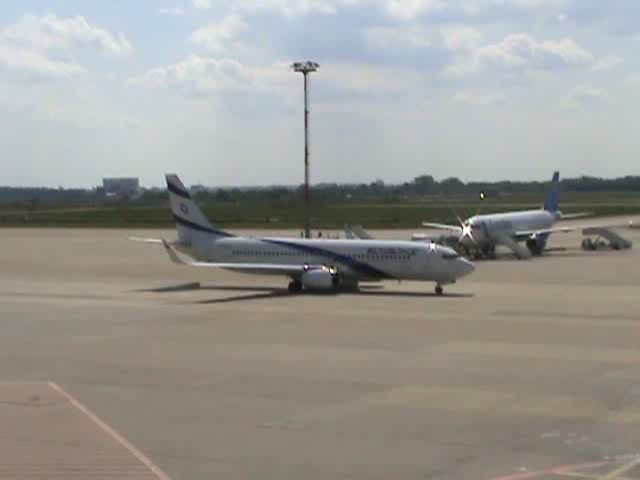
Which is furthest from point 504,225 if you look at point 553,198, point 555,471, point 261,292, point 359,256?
point 555,471

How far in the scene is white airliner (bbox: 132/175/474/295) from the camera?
59.0 metres

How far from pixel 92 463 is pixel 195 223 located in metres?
45.0

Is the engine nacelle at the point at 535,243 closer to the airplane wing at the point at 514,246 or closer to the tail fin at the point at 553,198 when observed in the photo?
the airplane wing at the point at 514,246

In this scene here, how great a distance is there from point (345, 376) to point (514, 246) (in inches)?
2372

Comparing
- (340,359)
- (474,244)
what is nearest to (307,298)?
(340,359)

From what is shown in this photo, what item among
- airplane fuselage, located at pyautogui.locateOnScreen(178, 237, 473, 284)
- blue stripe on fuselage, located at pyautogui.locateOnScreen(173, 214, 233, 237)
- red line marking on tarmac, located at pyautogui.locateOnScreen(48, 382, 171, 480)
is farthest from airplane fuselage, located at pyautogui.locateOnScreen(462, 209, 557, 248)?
red line marking on tarmac, located at pyautogui.locateOnScreen(48, 382, 171, 480)

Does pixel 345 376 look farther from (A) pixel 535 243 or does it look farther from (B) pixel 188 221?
(A) pixel 535 243

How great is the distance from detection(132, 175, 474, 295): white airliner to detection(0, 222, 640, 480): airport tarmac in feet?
4.42

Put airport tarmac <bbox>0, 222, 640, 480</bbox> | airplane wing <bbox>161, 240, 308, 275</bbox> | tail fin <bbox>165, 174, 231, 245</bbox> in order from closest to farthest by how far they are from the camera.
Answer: airport tarmac <bbox>0, 222, 640, 480</bbox> → airplane wing <bbox>161, 240, 308, 275</bbox> → tail fin <bbox>165, 174, 231, 245</bbox>

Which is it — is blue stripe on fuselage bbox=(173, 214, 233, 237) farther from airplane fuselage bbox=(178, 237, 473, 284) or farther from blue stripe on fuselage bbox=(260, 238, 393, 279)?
blue stripe on fuselage bbox=(260, 238, 393, 279)

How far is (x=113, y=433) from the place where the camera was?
2338 centimetres

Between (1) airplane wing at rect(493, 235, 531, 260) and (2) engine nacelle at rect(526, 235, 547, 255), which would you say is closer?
(1) airplane wing at rect(493, 235, 531, 260)

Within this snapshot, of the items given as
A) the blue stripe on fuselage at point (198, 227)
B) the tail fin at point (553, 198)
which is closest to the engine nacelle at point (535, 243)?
the tail fin at point (553, 198)

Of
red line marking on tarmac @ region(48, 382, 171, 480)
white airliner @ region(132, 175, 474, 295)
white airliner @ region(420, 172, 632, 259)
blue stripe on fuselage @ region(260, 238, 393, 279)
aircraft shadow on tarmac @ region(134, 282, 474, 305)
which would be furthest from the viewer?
white airliner @ region(420, 172, 632, 259)
